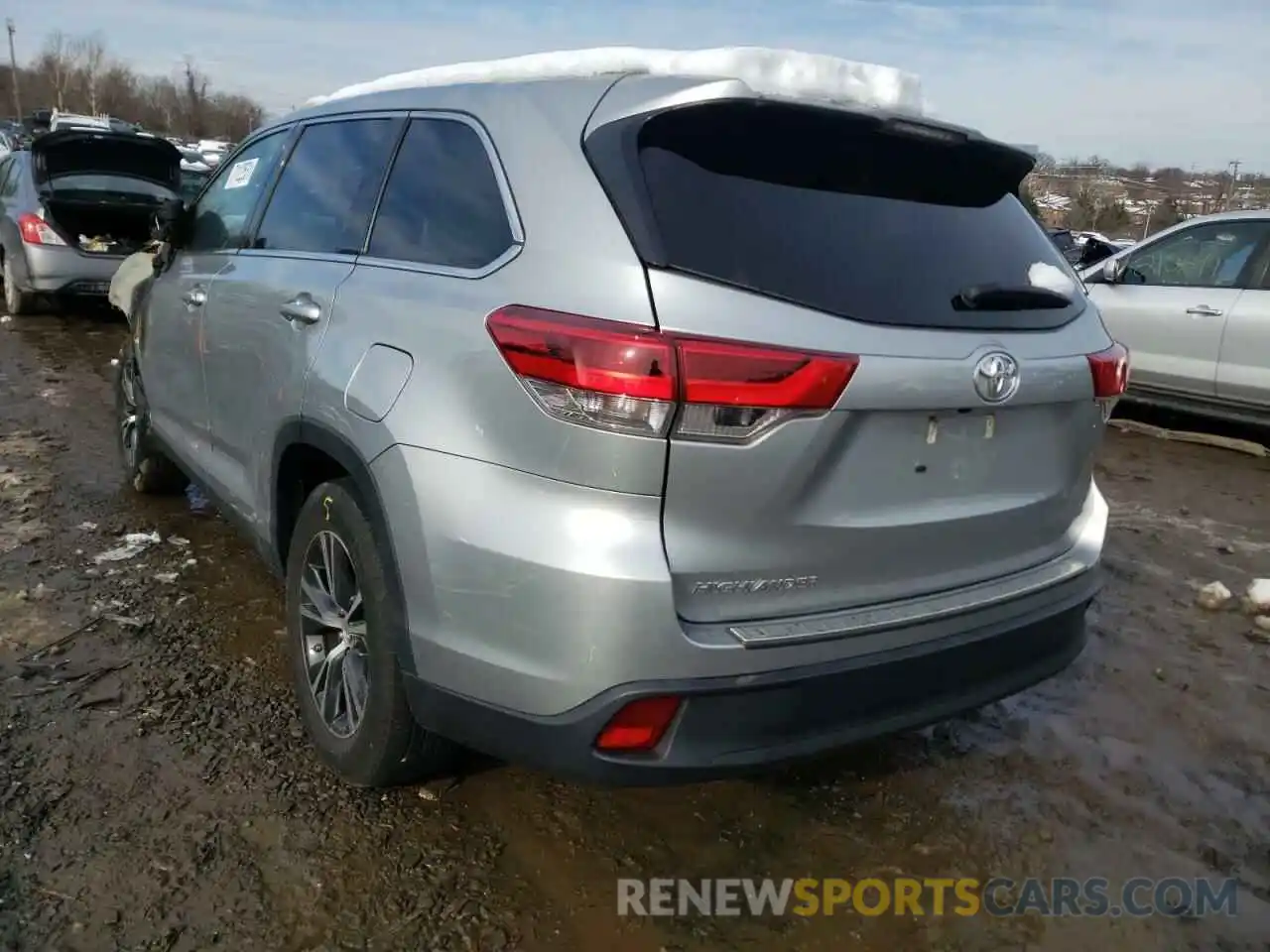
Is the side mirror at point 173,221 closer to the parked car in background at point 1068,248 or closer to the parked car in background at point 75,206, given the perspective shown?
the parked car in background at point 1068,248

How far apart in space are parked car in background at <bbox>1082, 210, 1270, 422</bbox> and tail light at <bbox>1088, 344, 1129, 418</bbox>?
4970 mm

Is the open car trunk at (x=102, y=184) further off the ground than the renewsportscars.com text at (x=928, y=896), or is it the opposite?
the open car trunk at (x=102, y=184)

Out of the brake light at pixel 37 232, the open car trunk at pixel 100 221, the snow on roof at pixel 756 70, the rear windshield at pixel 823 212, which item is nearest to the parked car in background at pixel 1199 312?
the rear windshield at pixel 823 212

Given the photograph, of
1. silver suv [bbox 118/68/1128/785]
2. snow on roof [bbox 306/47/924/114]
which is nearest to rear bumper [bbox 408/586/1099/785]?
silver suv [bbox 118/68/1128/785]

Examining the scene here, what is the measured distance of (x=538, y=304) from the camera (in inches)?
79.8

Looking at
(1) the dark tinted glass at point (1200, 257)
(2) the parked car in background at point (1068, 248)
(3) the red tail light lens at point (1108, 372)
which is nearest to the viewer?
Result: (3) the red tail light lens at point (1108, 372)

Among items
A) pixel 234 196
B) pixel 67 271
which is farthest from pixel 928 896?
pixel 67 271

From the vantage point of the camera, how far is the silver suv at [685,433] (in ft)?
6.31

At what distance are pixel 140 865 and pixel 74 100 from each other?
98.8 meters

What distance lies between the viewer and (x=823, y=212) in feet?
7.05

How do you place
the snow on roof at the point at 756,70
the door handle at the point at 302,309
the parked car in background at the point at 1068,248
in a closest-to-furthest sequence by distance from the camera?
1. the snow on roof at the point at 756,70
2. the door handle at the point at 302,309
3. the parked car in background at the point at 1068,248

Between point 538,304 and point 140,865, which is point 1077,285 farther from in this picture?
point 140,865

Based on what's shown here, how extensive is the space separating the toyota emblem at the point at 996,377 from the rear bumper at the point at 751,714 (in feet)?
1.80

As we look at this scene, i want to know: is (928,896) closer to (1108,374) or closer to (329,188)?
(1108,374)
